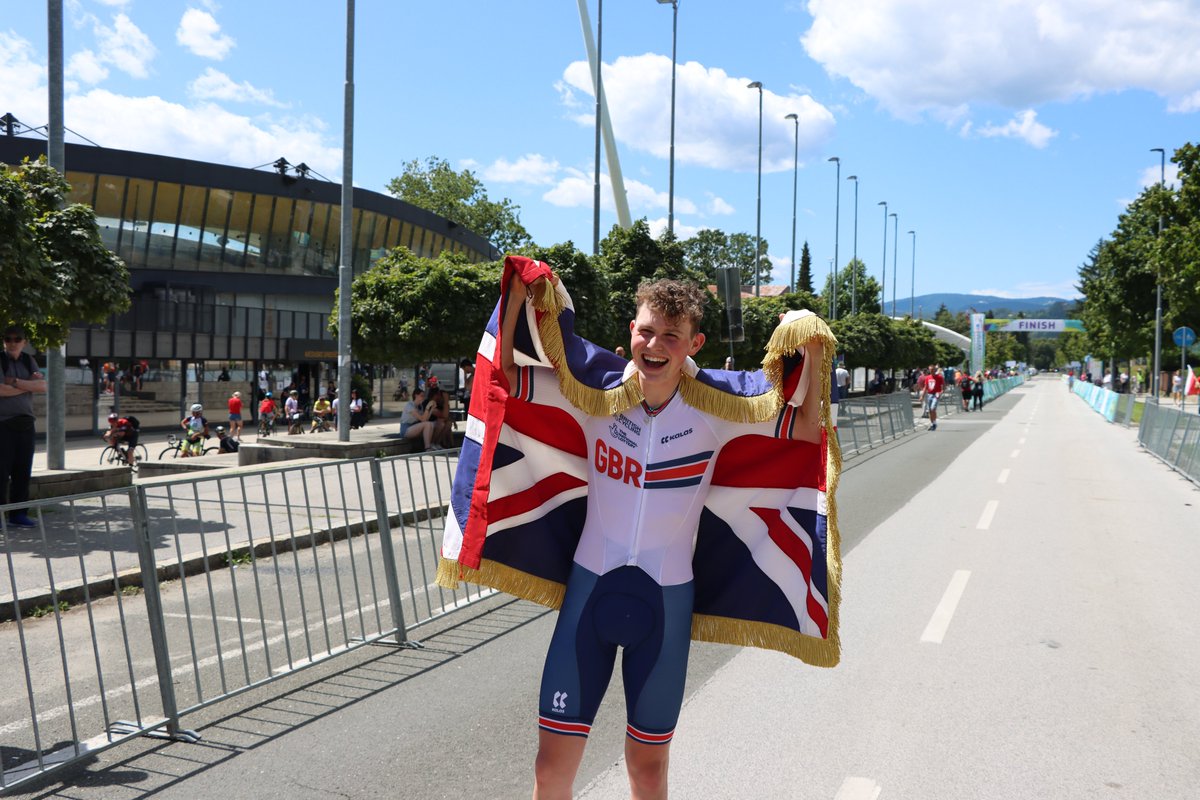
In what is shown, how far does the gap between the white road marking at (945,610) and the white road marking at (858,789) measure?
2.43 metres

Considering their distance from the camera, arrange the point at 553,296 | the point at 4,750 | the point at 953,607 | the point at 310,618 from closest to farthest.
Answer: the point at 553,296
the point at 4,750
the point at 310,618
the point at 953,607

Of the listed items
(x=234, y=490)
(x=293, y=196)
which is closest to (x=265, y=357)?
(x=293, y=196)

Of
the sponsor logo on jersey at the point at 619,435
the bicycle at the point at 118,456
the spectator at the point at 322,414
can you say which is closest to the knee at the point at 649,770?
the sponsor logo on jersey at the point at 619,435

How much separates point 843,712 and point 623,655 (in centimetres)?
263

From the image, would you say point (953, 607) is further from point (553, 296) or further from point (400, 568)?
point (553, 296)

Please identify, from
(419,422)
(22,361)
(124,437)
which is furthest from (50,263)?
(419,422)

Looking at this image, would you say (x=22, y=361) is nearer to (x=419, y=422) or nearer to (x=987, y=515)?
(x=419, y=422)

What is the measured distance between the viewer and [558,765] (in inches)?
110

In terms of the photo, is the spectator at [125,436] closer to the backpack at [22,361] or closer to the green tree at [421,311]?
the green tree at [421,311]

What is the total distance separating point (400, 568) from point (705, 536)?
5640mm

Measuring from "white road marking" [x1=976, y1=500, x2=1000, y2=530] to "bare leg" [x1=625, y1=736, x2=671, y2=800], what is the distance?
361 inches

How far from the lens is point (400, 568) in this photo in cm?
838

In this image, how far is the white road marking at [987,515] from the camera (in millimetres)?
11258

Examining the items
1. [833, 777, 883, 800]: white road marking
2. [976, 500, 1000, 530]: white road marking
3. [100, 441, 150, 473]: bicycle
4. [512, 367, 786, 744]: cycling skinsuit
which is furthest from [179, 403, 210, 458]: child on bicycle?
[512, 367, 786, 744]: cycling skinsuit
